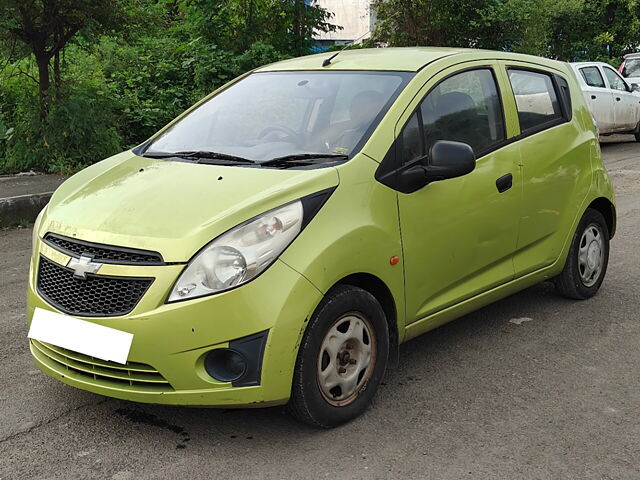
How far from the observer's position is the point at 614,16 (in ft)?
80.9

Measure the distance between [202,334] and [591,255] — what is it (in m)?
3.30

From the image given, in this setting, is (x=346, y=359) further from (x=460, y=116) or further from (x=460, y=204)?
(x=460, y=116)

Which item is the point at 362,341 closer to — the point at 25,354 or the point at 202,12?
the point at 25,354

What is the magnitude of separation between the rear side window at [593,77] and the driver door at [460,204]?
11.9 meters

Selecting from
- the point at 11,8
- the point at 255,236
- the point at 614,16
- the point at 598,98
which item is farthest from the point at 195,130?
the point at 614,16

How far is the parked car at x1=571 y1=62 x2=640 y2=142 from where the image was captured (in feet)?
50.9

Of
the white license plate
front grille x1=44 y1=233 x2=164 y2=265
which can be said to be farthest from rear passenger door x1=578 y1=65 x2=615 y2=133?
the white license plate

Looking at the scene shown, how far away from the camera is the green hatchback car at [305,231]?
3309mm

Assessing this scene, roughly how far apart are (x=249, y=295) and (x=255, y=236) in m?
0.27

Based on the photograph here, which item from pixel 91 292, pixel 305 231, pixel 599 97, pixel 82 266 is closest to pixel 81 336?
pixel 91 292

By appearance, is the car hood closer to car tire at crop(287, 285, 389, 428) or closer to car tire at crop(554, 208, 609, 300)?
car tire at crop(287, 285, 389, 428)

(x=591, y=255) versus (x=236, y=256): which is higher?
(x=236, y=256)

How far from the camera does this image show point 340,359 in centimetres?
365

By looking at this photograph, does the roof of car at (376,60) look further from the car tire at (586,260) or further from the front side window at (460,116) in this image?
the car tire at (586,260)
